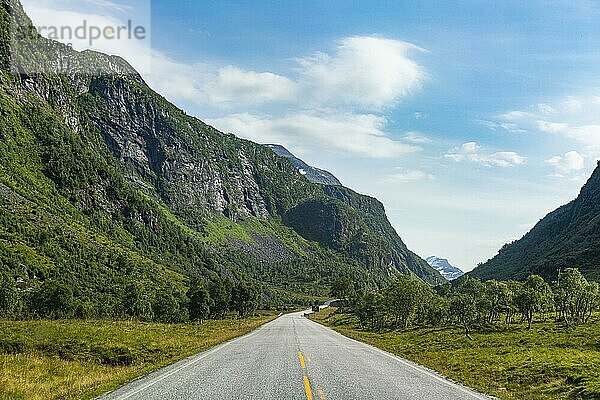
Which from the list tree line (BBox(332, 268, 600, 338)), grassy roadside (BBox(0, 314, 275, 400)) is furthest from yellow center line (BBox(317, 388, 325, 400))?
tree line (BBox(332, 268, 600, 338))

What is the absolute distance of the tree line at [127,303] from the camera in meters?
93.4

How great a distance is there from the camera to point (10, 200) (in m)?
164

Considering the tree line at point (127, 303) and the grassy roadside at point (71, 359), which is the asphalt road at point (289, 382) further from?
the tree line at point (127, 303)

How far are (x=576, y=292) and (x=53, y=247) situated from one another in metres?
145

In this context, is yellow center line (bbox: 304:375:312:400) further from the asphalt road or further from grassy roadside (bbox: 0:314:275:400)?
grassy roadside (bbox: 0:314:275:400)

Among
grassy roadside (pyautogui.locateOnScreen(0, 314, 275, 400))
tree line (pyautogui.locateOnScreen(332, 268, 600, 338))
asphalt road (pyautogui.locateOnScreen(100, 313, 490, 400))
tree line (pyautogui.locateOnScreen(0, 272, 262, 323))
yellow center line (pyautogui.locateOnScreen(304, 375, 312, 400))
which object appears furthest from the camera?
tree line (pyautogui.locateOnScreen(0, 272, 262, 323))

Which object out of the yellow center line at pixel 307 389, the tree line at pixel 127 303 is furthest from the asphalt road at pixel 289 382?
the tree line at pixel 127 303

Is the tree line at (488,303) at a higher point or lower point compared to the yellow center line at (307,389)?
lower

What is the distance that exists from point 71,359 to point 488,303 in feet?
231

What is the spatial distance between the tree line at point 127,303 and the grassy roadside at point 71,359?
143 ft

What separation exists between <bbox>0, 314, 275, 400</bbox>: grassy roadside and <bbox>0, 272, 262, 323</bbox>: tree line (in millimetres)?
43599

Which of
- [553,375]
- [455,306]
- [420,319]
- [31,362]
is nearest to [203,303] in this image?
[420,319]

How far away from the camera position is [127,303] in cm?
11600

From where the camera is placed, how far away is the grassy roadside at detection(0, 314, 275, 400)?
18906 mm
